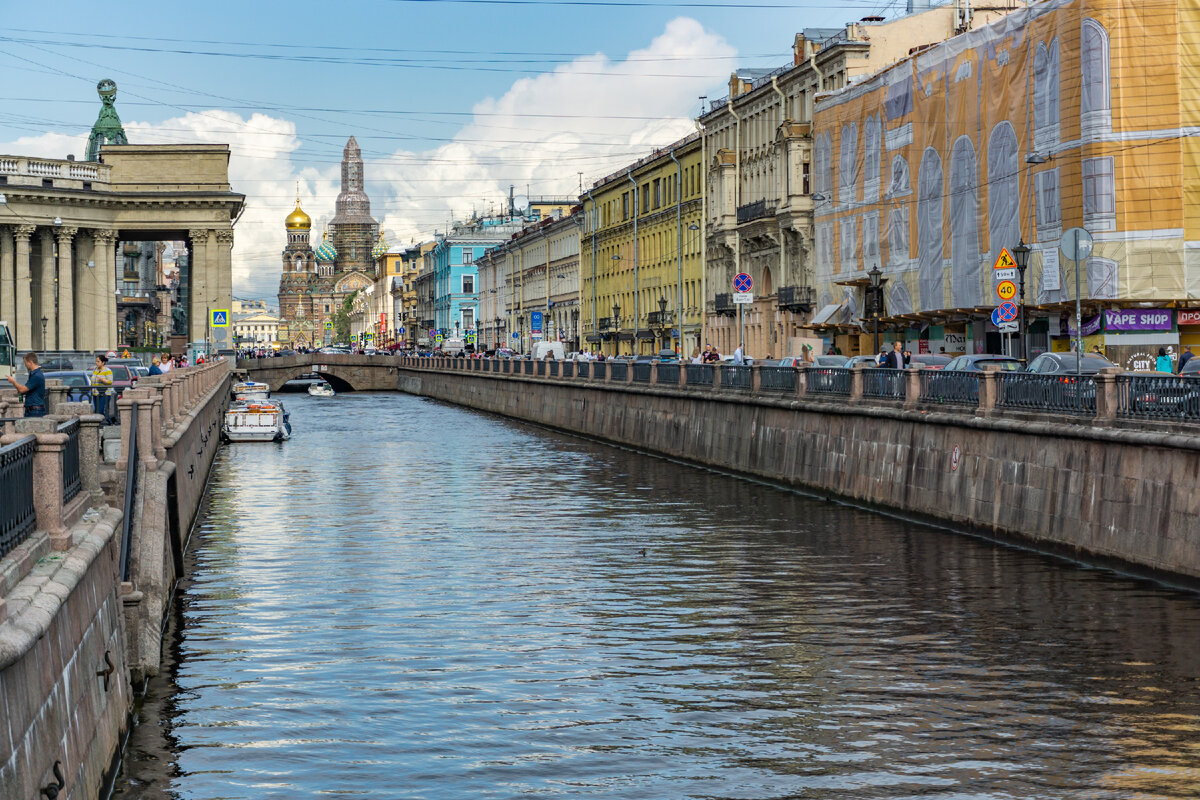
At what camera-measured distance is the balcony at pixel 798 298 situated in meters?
69.9

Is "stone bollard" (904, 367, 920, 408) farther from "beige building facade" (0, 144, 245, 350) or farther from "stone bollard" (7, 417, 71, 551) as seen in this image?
"beige building facade" (0, 144, 245, 350)

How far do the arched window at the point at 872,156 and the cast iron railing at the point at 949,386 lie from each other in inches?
1157

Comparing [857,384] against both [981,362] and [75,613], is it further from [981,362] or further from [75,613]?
[75,613]

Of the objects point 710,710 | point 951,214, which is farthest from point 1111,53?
point 710,710

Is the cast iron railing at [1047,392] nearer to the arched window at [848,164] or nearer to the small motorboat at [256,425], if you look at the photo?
the arched window at [848,164]

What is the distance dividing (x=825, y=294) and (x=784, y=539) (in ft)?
128

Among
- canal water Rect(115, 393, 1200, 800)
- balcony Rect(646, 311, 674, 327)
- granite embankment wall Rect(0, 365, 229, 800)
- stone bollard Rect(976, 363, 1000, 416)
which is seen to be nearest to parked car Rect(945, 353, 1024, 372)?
canal water Rect(115, 393, 1200, 800)

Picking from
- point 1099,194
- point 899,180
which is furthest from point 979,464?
point 899,180

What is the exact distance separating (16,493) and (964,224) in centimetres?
4314

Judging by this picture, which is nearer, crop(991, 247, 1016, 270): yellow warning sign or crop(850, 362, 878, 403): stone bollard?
crop(991, 247, 1016, 270): yellow warning sign

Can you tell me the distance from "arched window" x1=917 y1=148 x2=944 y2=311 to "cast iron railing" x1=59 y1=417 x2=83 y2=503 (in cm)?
4130

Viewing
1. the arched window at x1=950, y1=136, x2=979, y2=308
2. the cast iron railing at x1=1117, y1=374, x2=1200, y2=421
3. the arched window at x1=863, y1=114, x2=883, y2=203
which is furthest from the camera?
the arched window at x1=863, y1=114, x2=883, y2=203

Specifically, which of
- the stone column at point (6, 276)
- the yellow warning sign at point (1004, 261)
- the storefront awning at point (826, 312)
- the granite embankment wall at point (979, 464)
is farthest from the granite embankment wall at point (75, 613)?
the stone column at point (6, 276)

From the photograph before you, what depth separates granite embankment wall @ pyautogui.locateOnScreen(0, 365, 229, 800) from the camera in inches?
367
